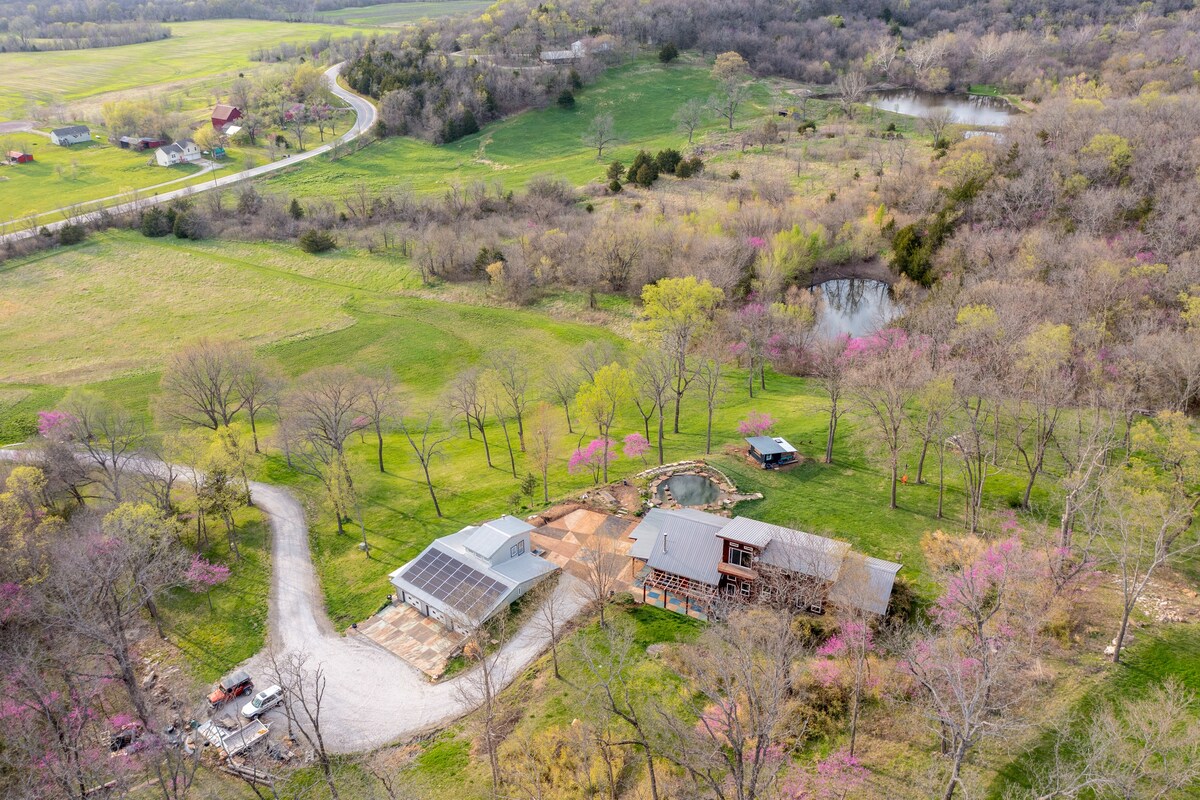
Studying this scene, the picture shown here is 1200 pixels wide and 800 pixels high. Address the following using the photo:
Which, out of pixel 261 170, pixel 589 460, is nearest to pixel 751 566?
pixel 589 460

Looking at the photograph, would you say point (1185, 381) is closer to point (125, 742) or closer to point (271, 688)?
point (271, 688)

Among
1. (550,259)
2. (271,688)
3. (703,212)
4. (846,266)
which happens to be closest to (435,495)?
(271,688)

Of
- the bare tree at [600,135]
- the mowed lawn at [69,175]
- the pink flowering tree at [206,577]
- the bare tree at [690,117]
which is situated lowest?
the pink flowering tree at [206,577]

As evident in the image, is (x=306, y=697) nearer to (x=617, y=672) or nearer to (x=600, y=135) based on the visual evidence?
(x=617, y=672)

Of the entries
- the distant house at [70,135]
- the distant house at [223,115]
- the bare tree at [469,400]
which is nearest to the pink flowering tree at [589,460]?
the bare tree at [469,400]

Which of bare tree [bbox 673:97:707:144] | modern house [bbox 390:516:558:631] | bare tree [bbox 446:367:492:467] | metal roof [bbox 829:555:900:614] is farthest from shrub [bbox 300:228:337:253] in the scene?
metal roof [bbox 829:555:900:614]

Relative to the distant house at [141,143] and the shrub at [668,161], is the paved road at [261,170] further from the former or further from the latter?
the shrub at [668,161]
